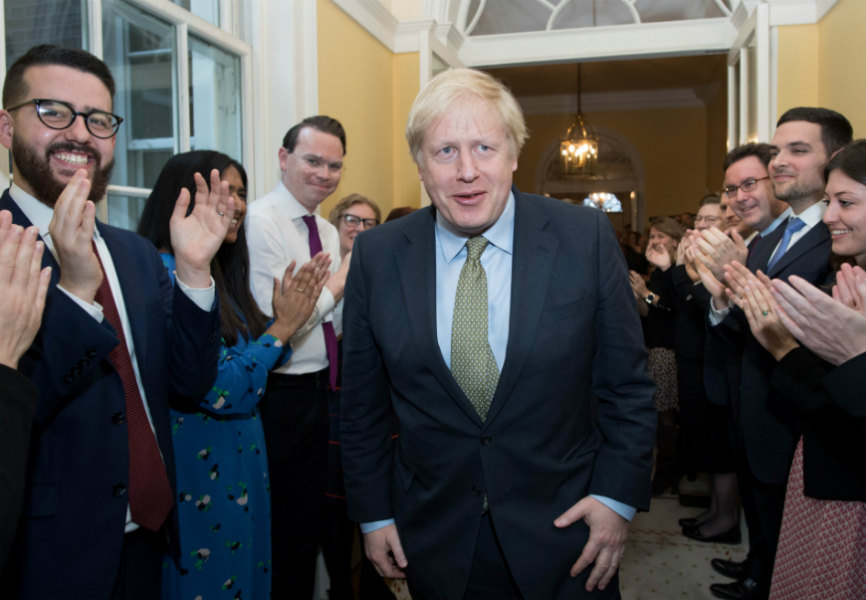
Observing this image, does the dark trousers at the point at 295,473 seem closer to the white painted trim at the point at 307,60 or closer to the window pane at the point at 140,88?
the window pane at the point at 140,88

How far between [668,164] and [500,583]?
10267mm

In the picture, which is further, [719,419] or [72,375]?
[719,419]

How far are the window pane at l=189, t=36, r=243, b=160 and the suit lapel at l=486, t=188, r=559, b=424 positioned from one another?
1.76 metres

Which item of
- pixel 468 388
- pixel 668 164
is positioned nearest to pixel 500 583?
pixel 468 388

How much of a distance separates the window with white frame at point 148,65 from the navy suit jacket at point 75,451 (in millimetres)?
866

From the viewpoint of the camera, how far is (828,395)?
1622 mm

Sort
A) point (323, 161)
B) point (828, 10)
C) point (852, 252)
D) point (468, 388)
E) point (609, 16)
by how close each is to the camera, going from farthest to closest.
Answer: point (609, 16) < point (828, 10) < point (323, 161) < point (852, 252) < point (468, 388)

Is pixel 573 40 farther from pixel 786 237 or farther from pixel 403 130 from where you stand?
pixel 786 237

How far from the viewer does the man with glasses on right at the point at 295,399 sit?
2311 mm

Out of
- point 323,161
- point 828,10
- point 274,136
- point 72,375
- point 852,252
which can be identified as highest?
point 828,10

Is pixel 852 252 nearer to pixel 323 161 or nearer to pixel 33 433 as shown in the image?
pixel 323 161

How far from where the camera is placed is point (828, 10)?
3.76 m

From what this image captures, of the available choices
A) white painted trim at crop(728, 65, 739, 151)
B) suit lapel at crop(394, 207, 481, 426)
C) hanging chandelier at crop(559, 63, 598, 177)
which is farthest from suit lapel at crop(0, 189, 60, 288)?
hanging chandelier at crop(559, 63, 598, 177)

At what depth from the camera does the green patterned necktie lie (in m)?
1.38
